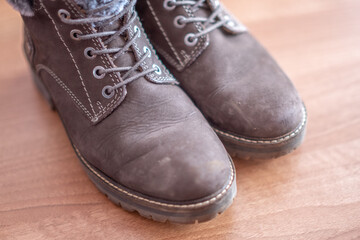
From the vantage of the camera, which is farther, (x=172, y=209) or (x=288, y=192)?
(x=288, y=192)

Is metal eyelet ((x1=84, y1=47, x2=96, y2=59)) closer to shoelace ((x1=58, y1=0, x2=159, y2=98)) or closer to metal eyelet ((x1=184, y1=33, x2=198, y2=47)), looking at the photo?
shoelace ((x1=58, y1=0, x2=159, y2=98))

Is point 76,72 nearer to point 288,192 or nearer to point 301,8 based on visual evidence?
point 288,192

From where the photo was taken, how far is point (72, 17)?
797 millimetres

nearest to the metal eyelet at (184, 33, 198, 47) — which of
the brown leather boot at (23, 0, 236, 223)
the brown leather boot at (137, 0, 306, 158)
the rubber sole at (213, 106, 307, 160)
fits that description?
the brown leather boot at (137, 0, 306, 158)

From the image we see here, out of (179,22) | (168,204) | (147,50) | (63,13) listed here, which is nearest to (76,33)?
(63,13)

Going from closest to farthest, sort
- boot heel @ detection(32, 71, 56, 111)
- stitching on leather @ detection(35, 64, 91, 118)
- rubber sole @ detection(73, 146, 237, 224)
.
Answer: rubber sole @ detection(73, 146, 237, 224)
stitching on leather @ detection(35, 64, 91, 118)
boot heel @ detection(32, 71, 56, 111)

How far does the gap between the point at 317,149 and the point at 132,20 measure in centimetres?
53

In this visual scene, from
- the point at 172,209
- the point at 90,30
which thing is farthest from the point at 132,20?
the point at 172,209

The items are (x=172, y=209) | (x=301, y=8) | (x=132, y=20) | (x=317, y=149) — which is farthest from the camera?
(x=301, y=8)

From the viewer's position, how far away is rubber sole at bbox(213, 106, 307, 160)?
0.86 meters

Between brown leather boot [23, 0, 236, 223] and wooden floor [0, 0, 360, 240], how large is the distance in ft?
0.18

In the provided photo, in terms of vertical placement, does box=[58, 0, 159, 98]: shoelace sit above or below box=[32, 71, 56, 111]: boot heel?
above

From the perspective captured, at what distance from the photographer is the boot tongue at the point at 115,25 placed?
2.58 ft

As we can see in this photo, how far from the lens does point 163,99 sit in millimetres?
833
